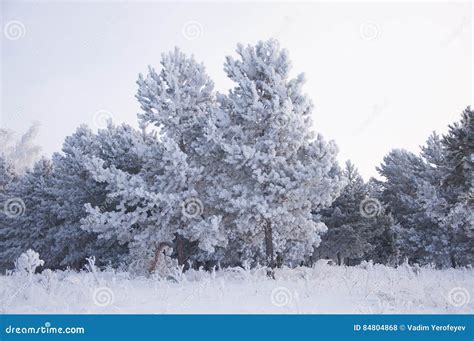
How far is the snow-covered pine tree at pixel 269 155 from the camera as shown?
14.3 m

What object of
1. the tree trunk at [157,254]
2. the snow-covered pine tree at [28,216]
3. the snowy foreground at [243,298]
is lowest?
the snowy foreground at [243,298]

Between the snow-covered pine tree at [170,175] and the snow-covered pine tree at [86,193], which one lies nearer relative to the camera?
the snow-covered pine tree at [170,175]

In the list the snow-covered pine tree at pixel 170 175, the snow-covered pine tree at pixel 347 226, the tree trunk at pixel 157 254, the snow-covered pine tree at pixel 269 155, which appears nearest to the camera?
the snow-covered pine tree at pixel 269 155

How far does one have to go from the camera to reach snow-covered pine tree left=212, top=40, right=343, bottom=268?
14305mm

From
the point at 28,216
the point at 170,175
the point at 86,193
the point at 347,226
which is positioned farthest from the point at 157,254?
the point at 28,216

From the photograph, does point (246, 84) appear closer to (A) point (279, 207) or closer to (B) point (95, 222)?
(A) point (279, 207)

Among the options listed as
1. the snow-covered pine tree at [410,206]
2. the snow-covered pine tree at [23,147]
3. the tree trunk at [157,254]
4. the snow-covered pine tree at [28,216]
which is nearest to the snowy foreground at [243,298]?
the tree trunk at [157,254]

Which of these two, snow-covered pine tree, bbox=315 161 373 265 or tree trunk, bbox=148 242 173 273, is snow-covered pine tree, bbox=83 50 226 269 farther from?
snow-covered pine tree, bbox=315 161 373 265

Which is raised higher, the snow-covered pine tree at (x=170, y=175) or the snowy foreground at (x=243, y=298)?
the snow-covered pine tree at (x=170, y=175)

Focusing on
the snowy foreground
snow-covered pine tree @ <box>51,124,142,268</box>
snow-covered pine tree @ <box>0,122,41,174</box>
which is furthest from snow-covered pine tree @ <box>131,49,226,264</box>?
snow-covered pine tree @ <box>0,122,41,174</box>

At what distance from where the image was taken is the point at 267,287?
36.7ft

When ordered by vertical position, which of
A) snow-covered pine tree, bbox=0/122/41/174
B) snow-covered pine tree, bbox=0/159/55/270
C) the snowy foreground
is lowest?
the snowy foreground

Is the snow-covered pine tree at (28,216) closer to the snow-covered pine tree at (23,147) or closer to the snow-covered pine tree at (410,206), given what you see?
the snow-covered pine tree at (410,206)

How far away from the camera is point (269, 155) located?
1453 cm
